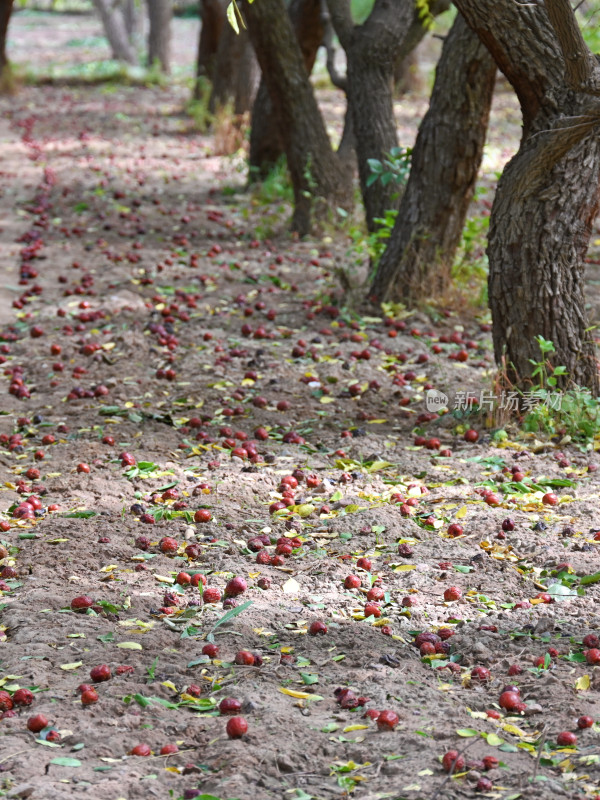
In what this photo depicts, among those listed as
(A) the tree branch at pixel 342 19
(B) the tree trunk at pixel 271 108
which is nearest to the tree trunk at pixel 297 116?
(A) the tree branch at pixel 342 19

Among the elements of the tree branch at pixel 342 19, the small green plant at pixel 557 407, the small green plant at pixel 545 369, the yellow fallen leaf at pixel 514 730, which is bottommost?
the yellow fallen leaf at pixel 514 730

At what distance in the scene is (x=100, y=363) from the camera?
5.79m

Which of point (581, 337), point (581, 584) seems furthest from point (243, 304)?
point (581, 584)

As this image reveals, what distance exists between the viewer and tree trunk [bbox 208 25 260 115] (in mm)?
12312

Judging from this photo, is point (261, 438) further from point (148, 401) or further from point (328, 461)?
point (148, 401)

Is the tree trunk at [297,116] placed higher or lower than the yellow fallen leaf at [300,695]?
higher

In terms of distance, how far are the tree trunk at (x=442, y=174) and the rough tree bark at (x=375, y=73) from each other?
96cm

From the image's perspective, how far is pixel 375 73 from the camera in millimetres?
7281

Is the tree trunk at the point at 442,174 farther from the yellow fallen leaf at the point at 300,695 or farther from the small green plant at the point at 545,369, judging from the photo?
the yellow fallen leaf at the point at 300,695

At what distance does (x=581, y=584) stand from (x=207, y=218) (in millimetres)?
6557

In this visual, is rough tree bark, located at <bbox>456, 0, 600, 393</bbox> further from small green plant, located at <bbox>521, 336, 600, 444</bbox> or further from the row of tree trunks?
the row of tree trunks

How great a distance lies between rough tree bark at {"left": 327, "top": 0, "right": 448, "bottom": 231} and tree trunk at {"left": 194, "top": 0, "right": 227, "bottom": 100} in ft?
25.1

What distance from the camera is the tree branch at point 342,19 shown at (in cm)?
736

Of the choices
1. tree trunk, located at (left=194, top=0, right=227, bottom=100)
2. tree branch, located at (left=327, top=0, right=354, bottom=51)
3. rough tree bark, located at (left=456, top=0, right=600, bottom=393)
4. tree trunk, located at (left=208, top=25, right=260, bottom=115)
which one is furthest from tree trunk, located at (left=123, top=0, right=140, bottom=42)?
rough tree bark, located at (left=456, top=0, right=600, bottom=393)
